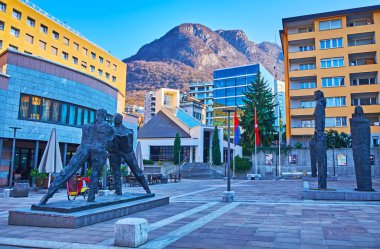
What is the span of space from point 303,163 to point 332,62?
1552cm

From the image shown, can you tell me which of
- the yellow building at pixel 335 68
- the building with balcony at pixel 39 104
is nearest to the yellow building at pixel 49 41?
the building with balcony at pixel 39 104

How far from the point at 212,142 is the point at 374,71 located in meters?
24.9

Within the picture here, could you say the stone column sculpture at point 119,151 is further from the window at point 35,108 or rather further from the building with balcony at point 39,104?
the window at point 35,108

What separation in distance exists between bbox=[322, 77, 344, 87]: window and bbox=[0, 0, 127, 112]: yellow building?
27844 mm

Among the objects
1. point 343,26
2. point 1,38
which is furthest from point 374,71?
point 1,38

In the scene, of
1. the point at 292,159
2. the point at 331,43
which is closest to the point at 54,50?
the point at 292,159

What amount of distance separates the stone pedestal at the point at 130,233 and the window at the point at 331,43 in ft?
148

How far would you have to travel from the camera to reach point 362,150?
44.8ft

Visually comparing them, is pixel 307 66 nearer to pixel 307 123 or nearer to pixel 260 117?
pixel 307 123

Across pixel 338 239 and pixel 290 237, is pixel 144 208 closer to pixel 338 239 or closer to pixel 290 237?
pixel 290 237

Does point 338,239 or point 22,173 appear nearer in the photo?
point 338,239

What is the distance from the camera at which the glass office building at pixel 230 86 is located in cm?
10319

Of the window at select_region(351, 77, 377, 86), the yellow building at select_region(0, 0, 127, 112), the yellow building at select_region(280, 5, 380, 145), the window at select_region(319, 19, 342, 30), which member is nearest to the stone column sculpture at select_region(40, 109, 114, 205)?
the yellow building at select_region(0, 0, 127, 112)

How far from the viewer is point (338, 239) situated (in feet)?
21.3
